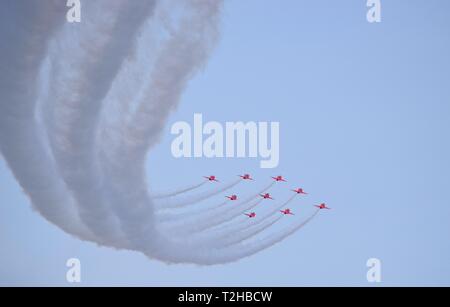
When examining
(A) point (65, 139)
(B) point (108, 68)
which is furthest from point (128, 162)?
(B) point (108, 68)

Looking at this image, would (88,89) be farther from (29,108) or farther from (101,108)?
(29,108)

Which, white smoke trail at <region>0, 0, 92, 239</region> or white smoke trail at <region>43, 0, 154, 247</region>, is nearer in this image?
white smoke trail at <region>43, 0, 154, 247</region>

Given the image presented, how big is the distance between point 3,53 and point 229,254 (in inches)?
202

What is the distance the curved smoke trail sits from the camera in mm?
10344

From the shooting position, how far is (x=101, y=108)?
11484mm

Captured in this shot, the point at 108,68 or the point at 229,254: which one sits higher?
the point at 108,68

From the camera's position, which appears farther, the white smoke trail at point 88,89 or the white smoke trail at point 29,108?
the white smoke trail at point 29,108

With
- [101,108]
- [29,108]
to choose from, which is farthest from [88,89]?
[29,108]

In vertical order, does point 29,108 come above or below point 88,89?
below

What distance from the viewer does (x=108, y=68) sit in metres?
10.6

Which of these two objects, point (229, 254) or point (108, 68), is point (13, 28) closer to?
point (108, 68)

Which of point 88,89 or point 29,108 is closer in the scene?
point 88,89

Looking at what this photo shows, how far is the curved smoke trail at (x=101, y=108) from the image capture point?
10.3m
